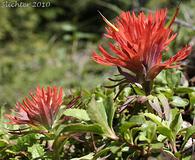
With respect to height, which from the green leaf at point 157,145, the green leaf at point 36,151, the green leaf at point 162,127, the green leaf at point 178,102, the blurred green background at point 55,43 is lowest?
the green leaf at point 157,145

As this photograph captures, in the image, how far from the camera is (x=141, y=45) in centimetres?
84

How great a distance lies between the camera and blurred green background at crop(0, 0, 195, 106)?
3363 millimetres

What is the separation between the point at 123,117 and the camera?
97 centimetres

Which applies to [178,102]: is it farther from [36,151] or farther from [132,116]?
[36,151]

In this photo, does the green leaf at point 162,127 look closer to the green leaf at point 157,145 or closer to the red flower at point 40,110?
the green leaf at point 157,145

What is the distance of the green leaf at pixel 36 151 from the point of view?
3.01ft

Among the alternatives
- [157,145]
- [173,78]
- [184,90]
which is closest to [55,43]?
[173,78]

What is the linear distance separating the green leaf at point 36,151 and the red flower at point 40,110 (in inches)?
2.1

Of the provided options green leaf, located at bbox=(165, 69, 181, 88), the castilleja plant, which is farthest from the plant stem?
green leaf, located at bbox=(165, 69, 181, 88)

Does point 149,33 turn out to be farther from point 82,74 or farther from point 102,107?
point 82,74

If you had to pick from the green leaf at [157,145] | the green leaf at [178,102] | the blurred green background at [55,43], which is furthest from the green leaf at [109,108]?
the blurred green background at [55,43]

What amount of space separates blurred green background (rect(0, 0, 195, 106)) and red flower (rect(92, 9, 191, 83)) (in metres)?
1.10

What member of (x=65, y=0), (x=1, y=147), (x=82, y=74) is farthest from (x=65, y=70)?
(x=65, y=0)

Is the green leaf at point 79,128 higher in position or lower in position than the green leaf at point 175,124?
higher
